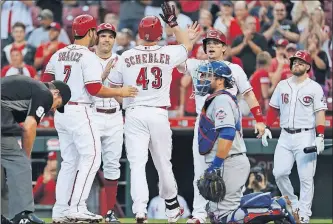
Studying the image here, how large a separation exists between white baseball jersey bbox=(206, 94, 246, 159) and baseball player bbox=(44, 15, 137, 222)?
1.31 m

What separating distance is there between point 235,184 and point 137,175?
5.14 feet

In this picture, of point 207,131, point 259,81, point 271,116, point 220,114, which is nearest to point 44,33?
point 259,81

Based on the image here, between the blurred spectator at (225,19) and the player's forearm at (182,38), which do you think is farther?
the blurred spectator at (225,19)

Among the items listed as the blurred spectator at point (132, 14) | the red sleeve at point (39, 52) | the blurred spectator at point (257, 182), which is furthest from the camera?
the blurred spectator at point (132, 14)

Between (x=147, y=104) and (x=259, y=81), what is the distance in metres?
4.53

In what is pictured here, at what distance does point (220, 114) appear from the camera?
32.9ft

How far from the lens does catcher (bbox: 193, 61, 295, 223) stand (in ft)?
32.9

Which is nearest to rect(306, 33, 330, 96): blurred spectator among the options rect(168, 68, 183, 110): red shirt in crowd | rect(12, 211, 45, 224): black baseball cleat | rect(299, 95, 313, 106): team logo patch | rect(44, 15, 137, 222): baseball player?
rect(168, 68, 183, 110): red shirt in crowd

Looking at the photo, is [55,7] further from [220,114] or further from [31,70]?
[220,114]

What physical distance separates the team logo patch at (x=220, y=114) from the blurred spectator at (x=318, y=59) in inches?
253

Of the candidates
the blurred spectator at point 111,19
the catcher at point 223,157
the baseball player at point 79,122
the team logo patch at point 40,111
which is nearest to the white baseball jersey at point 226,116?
the catcher at point 223,157

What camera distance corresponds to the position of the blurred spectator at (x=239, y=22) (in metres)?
17.3

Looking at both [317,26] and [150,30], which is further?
[317,26]

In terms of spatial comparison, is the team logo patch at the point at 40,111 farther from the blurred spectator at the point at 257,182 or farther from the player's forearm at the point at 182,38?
the blurred spectator at the point at 257,182
